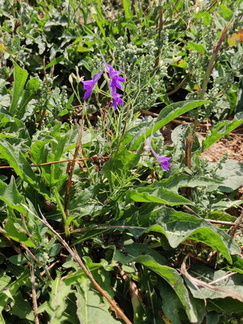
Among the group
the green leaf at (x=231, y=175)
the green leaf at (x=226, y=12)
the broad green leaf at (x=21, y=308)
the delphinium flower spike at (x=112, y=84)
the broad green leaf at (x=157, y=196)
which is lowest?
the broad green leaf at (x=21, y=308)

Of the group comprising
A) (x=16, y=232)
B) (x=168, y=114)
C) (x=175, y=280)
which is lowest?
(x=175, y=280)

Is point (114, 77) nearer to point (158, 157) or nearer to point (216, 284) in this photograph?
point (158, 157)

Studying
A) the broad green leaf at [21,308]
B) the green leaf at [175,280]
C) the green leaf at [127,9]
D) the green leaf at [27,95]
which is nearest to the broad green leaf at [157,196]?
the green leaf at [175,280]

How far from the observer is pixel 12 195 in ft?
5.88

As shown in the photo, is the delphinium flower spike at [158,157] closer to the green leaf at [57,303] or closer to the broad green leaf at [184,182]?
the broad green leaf at [184,182]

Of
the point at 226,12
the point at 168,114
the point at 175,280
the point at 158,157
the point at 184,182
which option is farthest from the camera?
the point at 226,12

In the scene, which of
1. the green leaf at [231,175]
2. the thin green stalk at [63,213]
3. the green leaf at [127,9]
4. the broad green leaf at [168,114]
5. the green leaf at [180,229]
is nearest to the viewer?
the green leaf at [180,229]

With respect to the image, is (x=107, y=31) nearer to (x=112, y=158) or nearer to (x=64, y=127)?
(x=64, y=127)

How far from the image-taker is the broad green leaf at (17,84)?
7.44ft

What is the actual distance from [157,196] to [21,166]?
60cm

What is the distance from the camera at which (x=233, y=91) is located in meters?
2.70

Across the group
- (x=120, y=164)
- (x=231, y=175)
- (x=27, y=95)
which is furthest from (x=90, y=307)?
(x=27, y=95)

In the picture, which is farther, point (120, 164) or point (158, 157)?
point (120, 164)

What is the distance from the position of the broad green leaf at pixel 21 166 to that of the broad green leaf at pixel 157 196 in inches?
15.2
